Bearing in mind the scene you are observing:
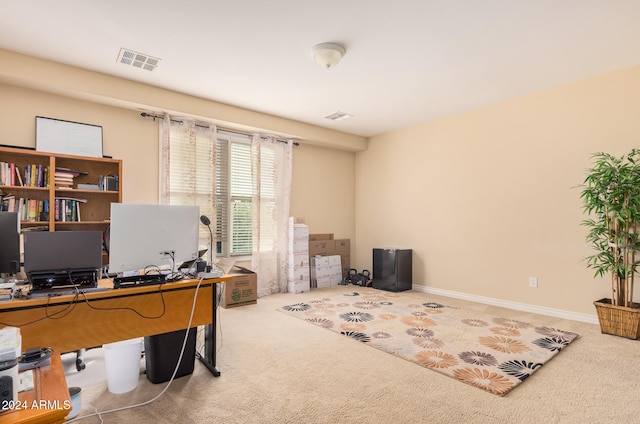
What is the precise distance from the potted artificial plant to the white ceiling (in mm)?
1158

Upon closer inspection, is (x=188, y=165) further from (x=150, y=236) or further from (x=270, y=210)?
(x=150, y=236)

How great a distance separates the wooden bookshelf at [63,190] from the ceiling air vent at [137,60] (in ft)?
3.52

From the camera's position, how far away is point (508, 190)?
14.7 feet

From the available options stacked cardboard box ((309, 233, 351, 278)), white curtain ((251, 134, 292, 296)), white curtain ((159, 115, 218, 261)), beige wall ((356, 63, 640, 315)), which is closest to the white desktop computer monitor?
white curtain ((159, 115, 218, 261))

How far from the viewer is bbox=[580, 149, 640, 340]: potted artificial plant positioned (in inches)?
126

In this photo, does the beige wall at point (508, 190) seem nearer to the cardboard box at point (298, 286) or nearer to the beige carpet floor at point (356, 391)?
the beige carpet floor at point (356, 391)

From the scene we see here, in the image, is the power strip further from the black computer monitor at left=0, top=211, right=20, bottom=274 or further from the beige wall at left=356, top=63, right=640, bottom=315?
the beige wall at left=356, top=63, right=640, bottom=315

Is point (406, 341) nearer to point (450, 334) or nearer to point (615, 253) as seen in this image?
point (450, 334)

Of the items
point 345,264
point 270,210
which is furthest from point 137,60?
point 345,264

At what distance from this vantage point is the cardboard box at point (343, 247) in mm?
6266

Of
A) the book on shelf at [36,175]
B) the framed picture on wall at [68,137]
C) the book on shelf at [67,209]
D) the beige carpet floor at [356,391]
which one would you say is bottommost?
the beige carpet floor at [356,391]

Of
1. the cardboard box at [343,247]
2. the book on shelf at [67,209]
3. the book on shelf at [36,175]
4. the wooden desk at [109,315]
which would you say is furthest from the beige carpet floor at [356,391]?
the cardboard box at [343,247]

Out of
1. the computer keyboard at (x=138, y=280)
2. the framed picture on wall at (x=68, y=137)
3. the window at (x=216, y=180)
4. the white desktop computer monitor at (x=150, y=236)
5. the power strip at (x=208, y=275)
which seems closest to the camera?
the white desktop computer monitor at (x=150, y=236)

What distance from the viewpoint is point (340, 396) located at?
2.25 m
